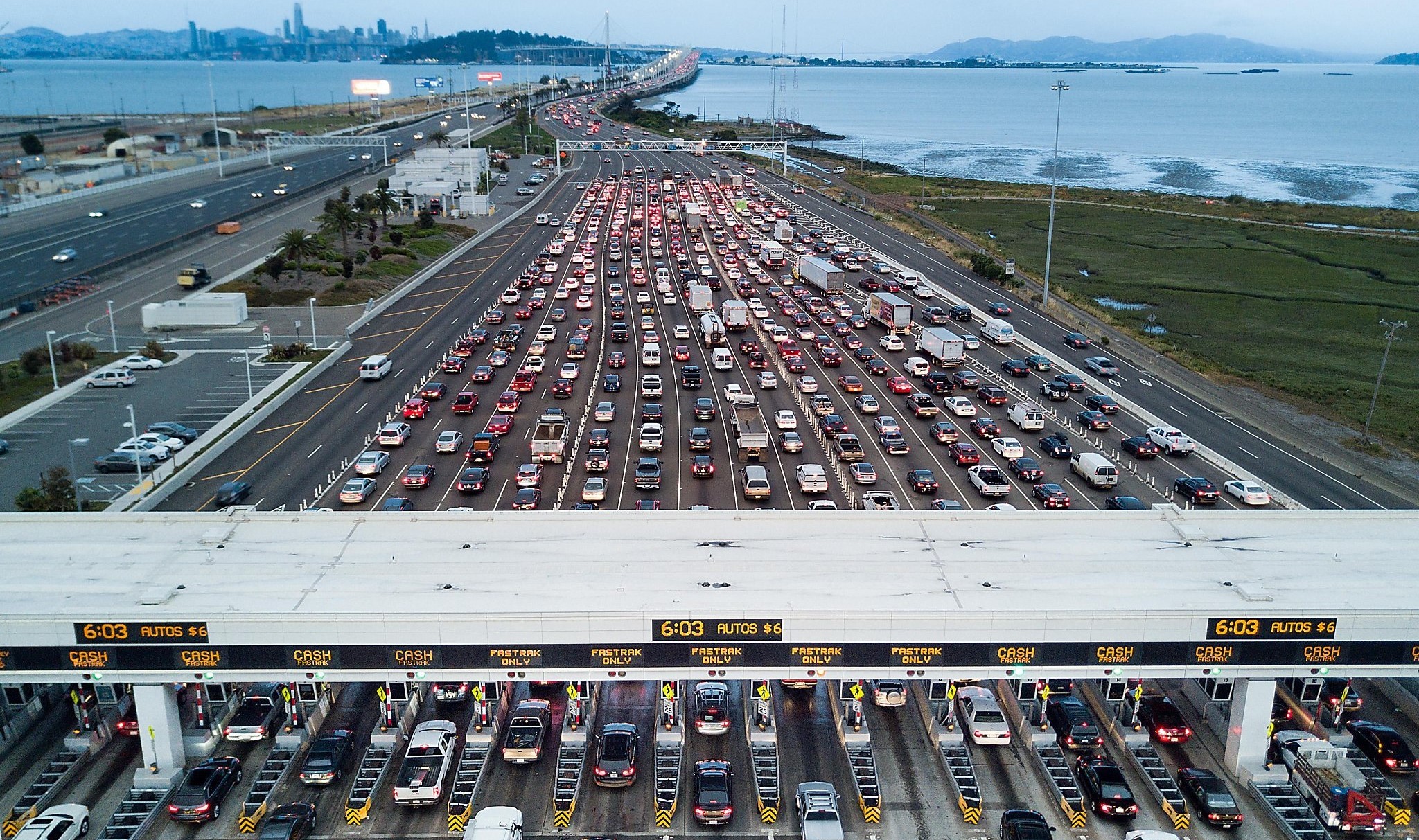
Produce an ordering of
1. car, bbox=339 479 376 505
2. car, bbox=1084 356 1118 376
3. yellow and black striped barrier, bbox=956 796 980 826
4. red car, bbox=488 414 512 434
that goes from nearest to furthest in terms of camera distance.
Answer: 1. yellow and black striped barrier, bbox=956 796 980 826
2. car, bbox=339 479 376 505
3. red car, bbox=488 414 512 434
4. car, bbox=1084 356 1118 376

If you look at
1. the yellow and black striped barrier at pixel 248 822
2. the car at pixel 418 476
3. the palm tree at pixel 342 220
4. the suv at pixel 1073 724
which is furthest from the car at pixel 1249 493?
the palm tree at pixel 342 220

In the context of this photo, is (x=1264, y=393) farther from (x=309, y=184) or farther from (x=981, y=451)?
(x=309, y=184)

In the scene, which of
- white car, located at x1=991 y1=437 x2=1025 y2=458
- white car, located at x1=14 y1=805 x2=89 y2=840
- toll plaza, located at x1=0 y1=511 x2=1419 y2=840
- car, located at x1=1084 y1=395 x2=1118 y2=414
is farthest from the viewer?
car, located at x1=1084 y1=395 x2=1118 y2=414

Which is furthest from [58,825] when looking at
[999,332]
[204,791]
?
[999,332]

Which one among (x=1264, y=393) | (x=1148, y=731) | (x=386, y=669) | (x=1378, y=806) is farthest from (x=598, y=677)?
(x=1264, y=393)

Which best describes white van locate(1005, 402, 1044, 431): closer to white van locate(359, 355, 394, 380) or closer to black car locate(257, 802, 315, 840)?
white van locate(359, 355, 394, 380)

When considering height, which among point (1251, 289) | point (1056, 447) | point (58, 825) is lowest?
point (1251, 289)

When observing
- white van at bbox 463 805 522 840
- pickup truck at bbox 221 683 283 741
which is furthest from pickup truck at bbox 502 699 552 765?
pickup truck at bbox 221 683 283 741

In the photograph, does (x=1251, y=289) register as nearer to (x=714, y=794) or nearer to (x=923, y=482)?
(x=923, y=482)
